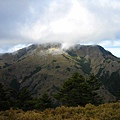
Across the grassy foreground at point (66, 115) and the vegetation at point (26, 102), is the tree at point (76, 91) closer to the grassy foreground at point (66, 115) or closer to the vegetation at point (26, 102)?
the vegetation at point (26, 102)

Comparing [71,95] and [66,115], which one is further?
[71,95]

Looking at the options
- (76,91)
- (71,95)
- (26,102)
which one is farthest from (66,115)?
(26,102)

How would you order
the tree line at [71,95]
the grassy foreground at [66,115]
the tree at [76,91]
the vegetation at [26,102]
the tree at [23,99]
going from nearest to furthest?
the grassy foreground at [66,115], the tree at [76,91], the tree line at [71,95], the vegetation at [26,102], the tree at [23,99]

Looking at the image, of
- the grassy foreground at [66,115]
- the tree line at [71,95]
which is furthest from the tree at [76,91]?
the grassy foreground at [66,115]

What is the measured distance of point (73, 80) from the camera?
47.7 metres

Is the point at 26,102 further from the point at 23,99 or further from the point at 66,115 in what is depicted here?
the point at 66,115

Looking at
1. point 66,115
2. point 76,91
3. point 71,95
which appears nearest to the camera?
point 66,115

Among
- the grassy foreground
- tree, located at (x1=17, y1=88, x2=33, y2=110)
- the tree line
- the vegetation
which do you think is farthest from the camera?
tree, located at (x1=17, y1=88, x2=33, y2=110)

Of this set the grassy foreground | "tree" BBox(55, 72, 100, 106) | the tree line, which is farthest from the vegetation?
the grassy foreground

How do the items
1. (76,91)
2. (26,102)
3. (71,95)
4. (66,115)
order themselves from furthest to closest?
1. (26,102)
2. (71,95)
3. (76,91)
4. (66,115)

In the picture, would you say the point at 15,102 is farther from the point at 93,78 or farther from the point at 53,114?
the point at 53,114

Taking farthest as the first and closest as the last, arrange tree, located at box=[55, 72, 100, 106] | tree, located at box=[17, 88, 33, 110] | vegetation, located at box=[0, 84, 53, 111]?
1. tree, located at box=[17, 88, 33, 110]
2. vegetation, located at box=[0, 84, 53, 111]
3. tree, located at box=[55, 72, 100, 106]

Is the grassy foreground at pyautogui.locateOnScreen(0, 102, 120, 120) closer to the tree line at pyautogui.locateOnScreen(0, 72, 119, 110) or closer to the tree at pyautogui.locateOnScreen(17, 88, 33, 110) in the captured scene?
the tree line at pyautogui.locateOnScreen(0, 72, 119, 110)

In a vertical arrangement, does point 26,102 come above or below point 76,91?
below
